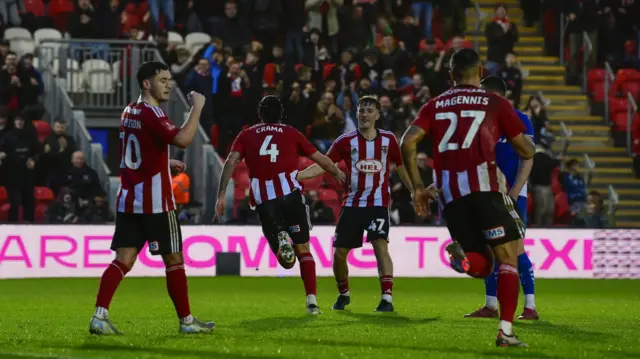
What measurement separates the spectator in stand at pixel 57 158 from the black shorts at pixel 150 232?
37.7ft

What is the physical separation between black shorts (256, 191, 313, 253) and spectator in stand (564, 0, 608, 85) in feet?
53.4

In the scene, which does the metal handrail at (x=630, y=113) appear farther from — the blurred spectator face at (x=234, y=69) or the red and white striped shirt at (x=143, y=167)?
the red and white striped shirt at (x=143, y=167)

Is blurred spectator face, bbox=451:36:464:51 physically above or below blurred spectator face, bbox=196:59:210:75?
→ above

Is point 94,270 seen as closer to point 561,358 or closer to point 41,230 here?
point 41,230

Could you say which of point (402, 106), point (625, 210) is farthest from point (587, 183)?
point (402, 106)

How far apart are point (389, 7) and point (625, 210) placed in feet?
21.6

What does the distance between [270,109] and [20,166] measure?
9415 mm

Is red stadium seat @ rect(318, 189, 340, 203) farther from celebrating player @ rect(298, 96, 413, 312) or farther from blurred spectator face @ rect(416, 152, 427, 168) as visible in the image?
celebrating player @ rect(298, 96, 413, 312)

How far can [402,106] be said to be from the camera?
23234 millimetres

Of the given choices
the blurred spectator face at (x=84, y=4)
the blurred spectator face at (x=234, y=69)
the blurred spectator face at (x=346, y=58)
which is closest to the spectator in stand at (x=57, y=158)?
the blurred spectator face at (x=234, y=69)

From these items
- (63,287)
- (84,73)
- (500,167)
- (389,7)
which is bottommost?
(63,287)

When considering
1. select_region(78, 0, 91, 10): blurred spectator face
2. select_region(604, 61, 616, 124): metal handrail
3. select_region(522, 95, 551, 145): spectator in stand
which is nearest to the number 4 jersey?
select_region(522, 95, 551, 145): spectator in stand

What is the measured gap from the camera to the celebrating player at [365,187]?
12469mm

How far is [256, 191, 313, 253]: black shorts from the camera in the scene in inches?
468
